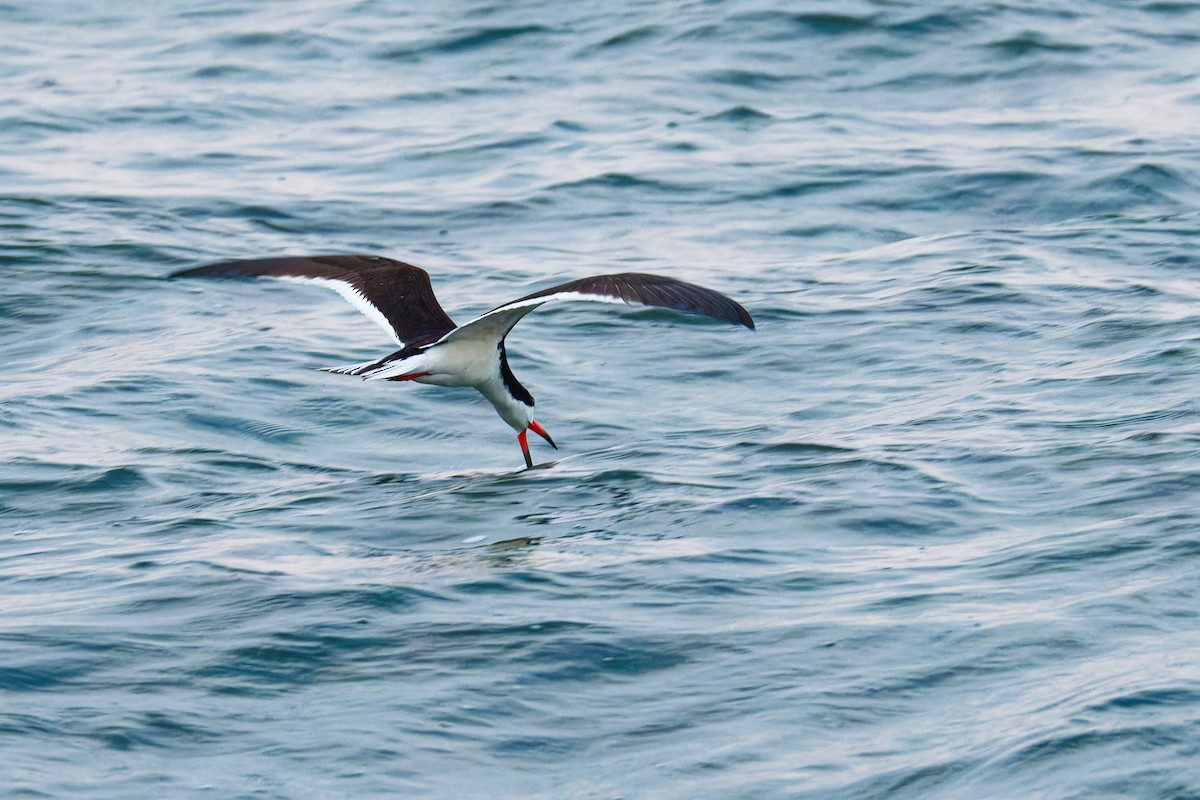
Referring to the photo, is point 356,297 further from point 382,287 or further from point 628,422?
point 628,422

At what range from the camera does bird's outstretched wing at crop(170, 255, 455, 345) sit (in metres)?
9.45

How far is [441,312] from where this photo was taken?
9617 mm

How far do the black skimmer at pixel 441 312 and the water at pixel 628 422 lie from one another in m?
0.50

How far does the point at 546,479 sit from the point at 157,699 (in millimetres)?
3163

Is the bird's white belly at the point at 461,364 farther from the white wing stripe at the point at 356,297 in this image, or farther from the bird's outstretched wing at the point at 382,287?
the white wing stripe at the point at 356,297

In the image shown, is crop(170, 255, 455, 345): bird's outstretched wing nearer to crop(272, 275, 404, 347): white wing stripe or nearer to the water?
crop(272, 275, 404, 347): white wing stripe

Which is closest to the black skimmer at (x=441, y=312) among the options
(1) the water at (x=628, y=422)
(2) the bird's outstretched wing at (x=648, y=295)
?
(2) the bird's outstretched wing at (x=648, y=295)

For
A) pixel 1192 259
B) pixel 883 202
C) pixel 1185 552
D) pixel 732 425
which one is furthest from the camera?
pixel 883 202

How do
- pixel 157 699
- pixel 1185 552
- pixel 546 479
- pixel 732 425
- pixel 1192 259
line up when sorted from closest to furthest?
pixel 157 699 < pixel 1185 552 < pixel 546 479 < pixel 732 425 < pixel 1192 259

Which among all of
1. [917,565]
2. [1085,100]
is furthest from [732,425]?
[1085,100]

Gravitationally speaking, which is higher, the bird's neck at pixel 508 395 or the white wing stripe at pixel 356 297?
the white wing stripe at pixel 356 297

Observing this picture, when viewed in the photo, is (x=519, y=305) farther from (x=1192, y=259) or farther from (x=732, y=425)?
(x=1192, y=259)

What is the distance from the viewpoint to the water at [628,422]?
5609mm

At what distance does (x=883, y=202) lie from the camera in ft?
45.9
